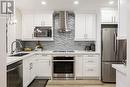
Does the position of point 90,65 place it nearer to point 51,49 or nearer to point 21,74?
point 51,49

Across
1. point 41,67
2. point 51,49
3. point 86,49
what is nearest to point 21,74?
point 41,67

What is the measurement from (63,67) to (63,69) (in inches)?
2.9

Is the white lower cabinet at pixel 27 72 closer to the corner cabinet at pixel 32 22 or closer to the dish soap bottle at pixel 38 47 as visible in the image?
the dish soap bottle at pixel 38 47

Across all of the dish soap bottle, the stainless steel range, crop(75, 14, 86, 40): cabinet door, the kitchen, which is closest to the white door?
the kitchen

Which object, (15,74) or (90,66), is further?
(90,66)

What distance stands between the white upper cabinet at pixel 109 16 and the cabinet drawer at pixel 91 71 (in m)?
1.63

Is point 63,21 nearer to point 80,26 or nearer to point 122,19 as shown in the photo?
point 80,26

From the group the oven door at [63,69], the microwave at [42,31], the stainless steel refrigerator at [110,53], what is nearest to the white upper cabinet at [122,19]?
the stainless steel refrigerator at [110,53]

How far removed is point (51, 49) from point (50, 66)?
935 millimetres

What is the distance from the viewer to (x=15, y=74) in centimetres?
399

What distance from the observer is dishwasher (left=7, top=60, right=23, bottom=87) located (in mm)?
3571

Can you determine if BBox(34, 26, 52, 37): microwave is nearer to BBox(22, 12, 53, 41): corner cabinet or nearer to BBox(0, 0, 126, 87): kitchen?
BBox(0, 0, 126, 87): kitchen

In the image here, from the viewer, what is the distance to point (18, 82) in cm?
425

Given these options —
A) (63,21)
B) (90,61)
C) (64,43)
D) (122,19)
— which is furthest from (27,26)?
(122,19)
